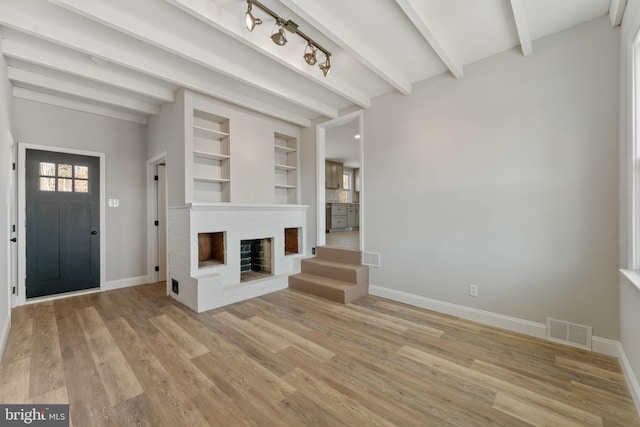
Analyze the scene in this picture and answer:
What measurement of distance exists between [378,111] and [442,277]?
2.28 metres

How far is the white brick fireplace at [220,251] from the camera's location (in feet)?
10.7

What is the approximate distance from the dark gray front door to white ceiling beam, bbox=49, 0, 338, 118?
271cm

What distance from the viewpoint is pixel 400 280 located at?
3.43 meters

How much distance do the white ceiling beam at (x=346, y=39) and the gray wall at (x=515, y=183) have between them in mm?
487

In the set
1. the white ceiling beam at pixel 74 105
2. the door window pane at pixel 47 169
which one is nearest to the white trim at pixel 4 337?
the door window pane at pixel 47 169

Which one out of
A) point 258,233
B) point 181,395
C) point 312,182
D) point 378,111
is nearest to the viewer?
point 181,395

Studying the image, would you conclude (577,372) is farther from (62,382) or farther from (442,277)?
(62,382)

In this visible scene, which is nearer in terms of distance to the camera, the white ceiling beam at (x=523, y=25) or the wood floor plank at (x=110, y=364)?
the wood floor plank at (x=110, y=364)

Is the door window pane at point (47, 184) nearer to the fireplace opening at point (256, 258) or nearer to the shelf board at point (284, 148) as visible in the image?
the fireplace opening at point (256, 258)

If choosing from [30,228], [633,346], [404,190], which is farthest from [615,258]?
[30,228]

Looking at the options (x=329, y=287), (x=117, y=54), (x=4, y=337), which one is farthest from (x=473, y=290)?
(x=4, y=337)

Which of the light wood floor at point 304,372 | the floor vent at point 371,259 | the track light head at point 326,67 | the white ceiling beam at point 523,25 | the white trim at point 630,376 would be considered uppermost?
the white ceiling beam at point 523,25

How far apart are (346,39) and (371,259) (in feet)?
8.57

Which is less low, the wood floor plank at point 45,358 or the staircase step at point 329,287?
the staircase step at point 329,287
